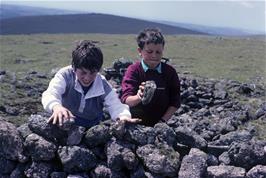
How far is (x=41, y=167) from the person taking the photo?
6051 millimetres

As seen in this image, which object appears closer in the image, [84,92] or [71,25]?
[84,92]

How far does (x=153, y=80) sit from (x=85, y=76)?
62.3 inches

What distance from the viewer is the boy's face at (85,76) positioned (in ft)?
21.0

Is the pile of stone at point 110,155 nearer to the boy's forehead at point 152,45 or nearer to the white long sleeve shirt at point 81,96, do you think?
the white long sleeve shirt at point 81,96

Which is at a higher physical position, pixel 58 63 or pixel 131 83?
pixel 131 83

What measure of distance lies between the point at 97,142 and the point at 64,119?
0.54 metres

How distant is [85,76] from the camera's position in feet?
21.1

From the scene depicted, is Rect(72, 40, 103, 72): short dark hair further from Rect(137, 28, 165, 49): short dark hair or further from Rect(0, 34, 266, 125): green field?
Rect(0, 34, 266, 125): green field

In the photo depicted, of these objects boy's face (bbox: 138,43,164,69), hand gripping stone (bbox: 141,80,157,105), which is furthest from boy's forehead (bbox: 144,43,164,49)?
hand gripping stone (bbox: 141,80,157,105)

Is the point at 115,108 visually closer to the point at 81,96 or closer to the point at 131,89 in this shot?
the point at 81,96

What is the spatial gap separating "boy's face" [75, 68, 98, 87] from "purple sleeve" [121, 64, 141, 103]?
111cm

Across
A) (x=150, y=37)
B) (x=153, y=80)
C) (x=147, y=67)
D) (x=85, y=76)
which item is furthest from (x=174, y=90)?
(x=85, y=76)

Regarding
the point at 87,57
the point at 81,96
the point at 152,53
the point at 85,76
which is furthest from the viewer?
the point at 152,53

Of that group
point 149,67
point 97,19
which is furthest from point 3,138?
point 97,19
